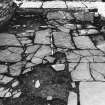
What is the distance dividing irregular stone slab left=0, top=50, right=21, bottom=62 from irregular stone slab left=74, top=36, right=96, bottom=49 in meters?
1.20

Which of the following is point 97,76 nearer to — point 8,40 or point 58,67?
point 58,67

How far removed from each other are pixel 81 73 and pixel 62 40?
121 centimetres

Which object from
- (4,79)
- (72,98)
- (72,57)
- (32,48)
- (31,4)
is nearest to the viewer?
(72,98)

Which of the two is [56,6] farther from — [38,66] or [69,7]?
[38,66]

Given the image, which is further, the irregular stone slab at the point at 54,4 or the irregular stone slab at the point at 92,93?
the irregular stone slab at the point at 54,4

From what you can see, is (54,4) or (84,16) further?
(54,4)

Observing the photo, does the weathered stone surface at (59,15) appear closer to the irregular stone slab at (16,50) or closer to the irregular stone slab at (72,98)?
the irregular stone slab at (16,50)

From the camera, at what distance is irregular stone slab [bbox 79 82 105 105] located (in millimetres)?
2463

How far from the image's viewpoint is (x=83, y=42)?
4.00 m

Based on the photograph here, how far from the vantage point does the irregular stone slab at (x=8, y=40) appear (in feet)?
12.8

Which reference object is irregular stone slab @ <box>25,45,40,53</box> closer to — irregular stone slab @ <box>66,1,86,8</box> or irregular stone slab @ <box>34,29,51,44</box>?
irregular stone slab @ <box>34,29,51,44</box>

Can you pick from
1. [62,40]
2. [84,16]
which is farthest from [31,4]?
[62,40]

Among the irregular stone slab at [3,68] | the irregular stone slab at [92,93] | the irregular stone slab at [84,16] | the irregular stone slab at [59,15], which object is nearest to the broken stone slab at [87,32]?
the irregular stone slab at [84,16]

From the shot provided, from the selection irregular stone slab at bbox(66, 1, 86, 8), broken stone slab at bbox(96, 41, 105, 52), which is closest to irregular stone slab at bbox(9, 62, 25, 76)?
broken stone slab at bbox(96, 41, 105, 52)
